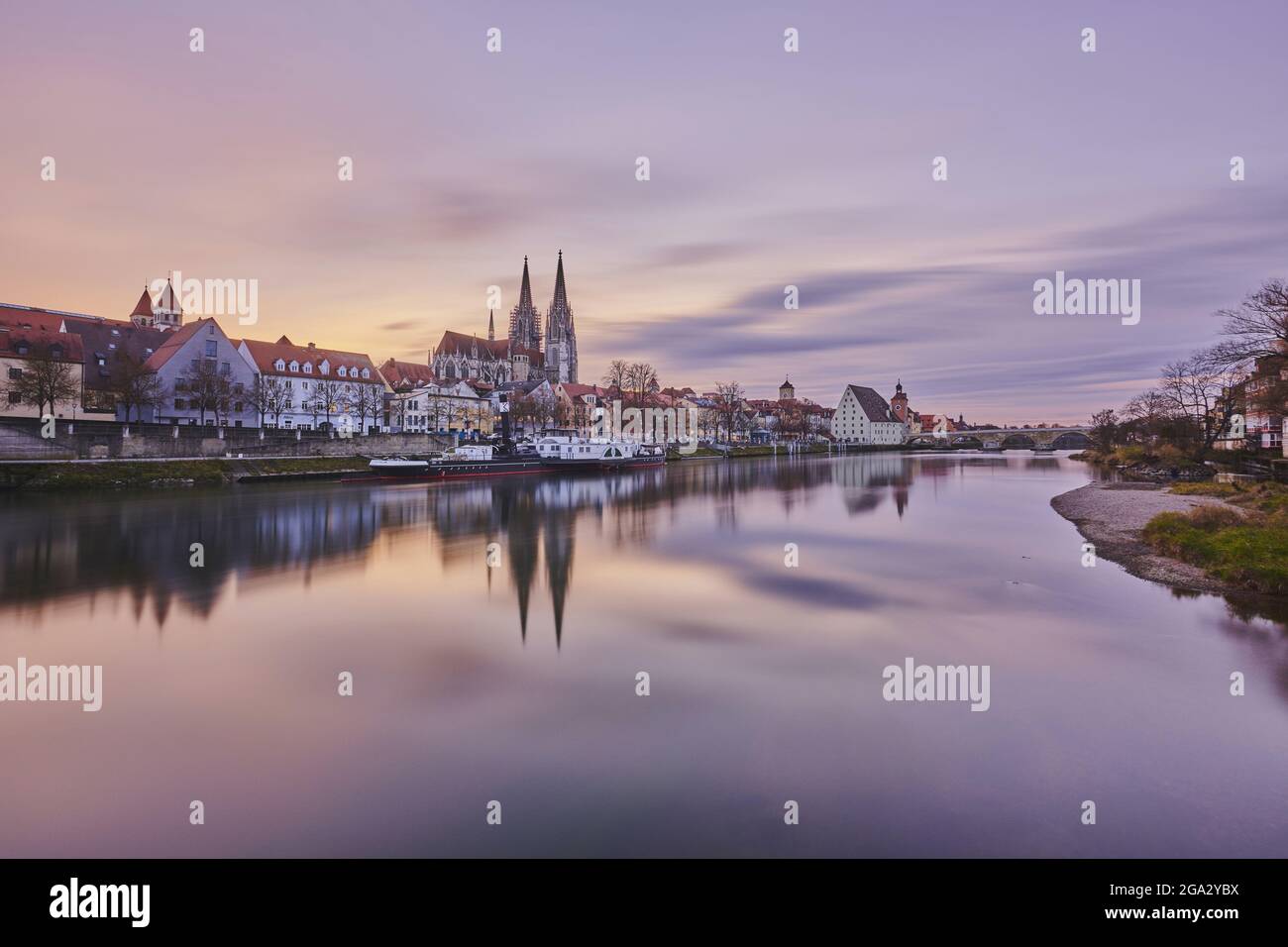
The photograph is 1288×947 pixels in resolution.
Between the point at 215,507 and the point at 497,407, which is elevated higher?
the point at 497,407

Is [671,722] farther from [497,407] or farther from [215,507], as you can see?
[497,407]

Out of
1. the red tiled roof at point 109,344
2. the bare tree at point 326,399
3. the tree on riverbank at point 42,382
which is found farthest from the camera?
the bare tree at point 326,399

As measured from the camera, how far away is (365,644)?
1159 centimetres

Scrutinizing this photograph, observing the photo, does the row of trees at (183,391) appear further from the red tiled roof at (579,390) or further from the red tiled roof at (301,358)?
the red tiled roof at (579,390)

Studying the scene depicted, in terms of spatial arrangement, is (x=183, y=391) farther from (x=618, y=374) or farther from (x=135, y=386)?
(x=618, y=374)

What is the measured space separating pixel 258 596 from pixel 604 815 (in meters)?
12.5

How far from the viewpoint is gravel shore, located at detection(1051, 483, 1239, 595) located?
628 inches

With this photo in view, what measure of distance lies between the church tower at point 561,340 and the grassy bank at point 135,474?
102 metres

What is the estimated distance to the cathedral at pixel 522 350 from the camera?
128500 mm

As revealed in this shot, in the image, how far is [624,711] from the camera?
28.3ft

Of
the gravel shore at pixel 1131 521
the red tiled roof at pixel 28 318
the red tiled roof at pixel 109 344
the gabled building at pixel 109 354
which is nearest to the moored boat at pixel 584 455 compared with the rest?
the gabled building at pixel 109 354

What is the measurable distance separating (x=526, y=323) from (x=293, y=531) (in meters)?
134
